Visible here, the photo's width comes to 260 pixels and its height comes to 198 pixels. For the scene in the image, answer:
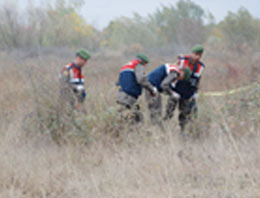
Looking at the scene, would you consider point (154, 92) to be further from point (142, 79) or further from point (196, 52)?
point (196, 52)

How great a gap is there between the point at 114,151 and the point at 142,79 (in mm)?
1442

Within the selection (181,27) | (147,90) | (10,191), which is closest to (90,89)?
(147,90)

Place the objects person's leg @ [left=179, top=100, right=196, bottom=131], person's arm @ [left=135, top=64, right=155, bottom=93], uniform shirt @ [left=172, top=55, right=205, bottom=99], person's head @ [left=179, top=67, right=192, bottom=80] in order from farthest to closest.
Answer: person's leg @ [left=179, top=100, right=196, bottom=131] < uniform shirt @ [left=172, top=55, right=205, bottom=99] < person's head @ [left=179, top=67, right=192, bottom=80] < person's arm @ [left=135, top=64, right=155, bottom=93]

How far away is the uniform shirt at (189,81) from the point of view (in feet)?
20.7

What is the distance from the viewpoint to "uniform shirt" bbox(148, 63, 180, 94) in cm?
599

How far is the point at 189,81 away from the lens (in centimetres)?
633

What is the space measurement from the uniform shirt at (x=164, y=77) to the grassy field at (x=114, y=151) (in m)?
0.54

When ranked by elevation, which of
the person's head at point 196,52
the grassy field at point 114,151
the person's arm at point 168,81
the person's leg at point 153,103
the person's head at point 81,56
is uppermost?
the person's head at point 81,56

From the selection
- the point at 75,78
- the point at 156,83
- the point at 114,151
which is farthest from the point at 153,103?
the point at 114,151

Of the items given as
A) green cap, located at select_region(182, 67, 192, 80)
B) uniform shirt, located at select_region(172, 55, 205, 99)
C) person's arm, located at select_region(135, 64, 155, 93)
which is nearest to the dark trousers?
uniform shirt, located at select_region(172, 55, 205, 99)

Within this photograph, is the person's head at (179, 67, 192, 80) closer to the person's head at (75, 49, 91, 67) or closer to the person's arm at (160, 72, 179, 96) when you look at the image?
the person's arm at (160, 72, 179, 96)

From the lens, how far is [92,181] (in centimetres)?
390

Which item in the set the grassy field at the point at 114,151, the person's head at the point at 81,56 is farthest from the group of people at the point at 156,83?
the grassy field at the point at 114,151

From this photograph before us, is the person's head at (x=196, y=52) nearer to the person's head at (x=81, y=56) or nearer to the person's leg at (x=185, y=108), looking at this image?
the person's leg at (x=185, y=108)
